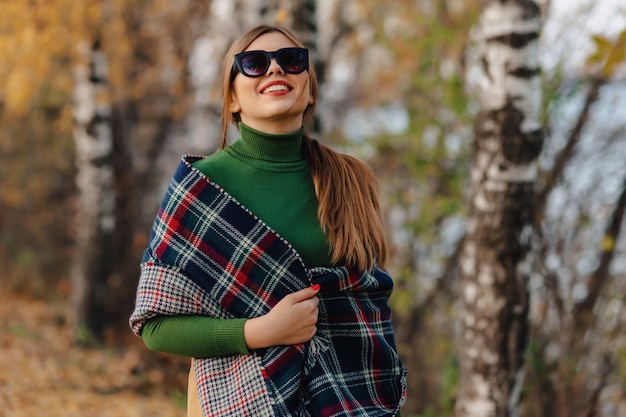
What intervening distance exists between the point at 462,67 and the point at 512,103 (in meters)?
3.83

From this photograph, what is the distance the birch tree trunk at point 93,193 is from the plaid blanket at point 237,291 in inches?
226

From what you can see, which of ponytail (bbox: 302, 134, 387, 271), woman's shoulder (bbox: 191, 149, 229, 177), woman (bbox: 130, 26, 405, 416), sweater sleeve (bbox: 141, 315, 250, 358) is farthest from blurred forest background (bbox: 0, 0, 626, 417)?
sweater sleeve (bbox: 141, 315, 250, 358)

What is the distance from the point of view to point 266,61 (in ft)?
7.30

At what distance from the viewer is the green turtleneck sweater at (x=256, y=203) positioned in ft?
6.60

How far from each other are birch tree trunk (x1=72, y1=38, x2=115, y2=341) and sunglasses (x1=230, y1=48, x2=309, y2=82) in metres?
5.58

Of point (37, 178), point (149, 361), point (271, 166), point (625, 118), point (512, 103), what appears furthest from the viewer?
point (37, 178)

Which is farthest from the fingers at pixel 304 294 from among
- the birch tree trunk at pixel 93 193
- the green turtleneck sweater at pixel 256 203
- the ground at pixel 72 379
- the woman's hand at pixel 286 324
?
the birch tree trunk at pixel 93 193

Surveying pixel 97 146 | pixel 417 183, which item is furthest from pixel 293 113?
pixel 97 146

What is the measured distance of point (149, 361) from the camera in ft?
23.3

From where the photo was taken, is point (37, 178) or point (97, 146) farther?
point (37, 178)

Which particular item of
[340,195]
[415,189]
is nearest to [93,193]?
[415,189]

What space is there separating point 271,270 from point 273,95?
0.56 metres

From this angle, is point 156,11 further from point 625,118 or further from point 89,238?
point 625,118

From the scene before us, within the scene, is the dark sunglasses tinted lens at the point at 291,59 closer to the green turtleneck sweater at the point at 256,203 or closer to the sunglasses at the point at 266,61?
the sunglasses at the point at 266,61
